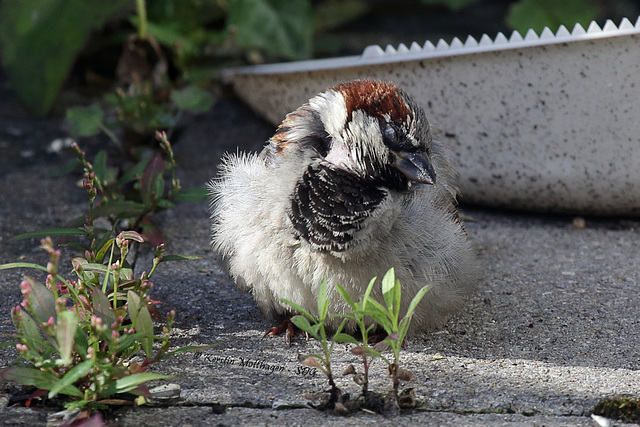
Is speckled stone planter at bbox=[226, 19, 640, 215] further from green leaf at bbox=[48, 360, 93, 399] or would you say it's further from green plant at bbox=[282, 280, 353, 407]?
green leaf at bbox=[48, 360, 93, 399]

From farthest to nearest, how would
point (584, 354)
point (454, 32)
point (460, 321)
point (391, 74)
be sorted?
point (454, 32) → point (391, 74) → point (460, 321) → point (584, 354)

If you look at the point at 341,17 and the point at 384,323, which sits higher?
the point at 341,17

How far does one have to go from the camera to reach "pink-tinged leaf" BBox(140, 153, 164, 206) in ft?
9.90

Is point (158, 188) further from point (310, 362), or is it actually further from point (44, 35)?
point (44, 35)

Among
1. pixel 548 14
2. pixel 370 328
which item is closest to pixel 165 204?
pixel 370 328

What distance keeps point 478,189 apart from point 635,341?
4.28 feet

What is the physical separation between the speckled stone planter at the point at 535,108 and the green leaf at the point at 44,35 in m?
1.50

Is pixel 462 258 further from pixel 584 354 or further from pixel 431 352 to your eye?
pixel 584 354

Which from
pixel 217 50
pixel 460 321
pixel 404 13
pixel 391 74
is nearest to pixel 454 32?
pixel 404 13

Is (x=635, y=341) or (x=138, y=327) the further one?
(x=635, y=341)

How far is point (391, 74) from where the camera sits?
359 cm

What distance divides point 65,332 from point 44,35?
299 centimetres

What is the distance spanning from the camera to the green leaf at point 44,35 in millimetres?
4348

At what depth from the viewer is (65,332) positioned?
6.05ft
